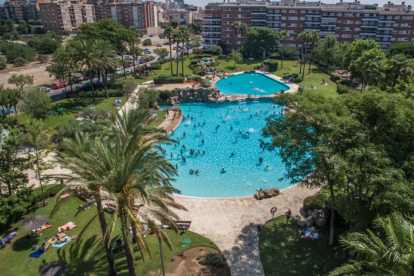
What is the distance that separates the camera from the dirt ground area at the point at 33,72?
221ft

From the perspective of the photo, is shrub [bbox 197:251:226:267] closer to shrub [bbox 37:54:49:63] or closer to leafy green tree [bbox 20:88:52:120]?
leafy green tree [bbox 20:88:52:120]

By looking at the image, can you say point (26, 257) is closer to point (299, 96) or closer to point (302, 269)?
point (302, 269)

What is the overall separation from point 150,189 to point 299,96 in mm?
12500

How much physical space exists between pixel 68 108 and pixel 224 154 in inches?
1170

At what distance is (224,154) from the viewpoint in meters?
38.4

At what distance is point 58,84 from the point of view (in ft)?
207

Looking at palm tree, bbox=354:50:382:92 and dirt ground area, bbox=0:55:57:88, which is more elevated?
palm tree, bbox=354:50:382:92

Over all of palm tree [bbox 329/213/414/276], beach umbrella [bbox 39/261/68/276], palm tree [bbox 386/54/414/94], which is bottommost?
beach umbrella [bbox 39/261/68/276]

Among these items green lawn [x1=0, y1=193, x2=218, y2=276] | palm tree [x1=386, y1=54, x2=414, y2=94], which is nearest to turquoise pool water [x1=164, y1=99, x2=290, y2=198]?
green lawn [x1=0, y1=193, x2=218, y2=276]

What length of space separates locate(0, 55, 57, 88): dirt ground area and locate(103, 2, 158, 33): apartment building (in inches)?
3207

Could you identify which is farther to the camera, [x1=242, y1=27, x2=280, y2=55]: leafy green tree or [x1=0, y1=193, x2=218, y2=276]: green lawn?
[x1=242, y1=27, x2=280, y2=55]: leafy green tree

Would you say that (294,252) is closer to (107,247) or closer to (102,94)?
(107,247)

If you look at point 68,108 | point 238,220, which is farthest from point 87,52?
point 238,220

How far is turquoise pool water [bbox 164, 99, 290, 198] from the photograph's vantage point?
31672 millimetres
